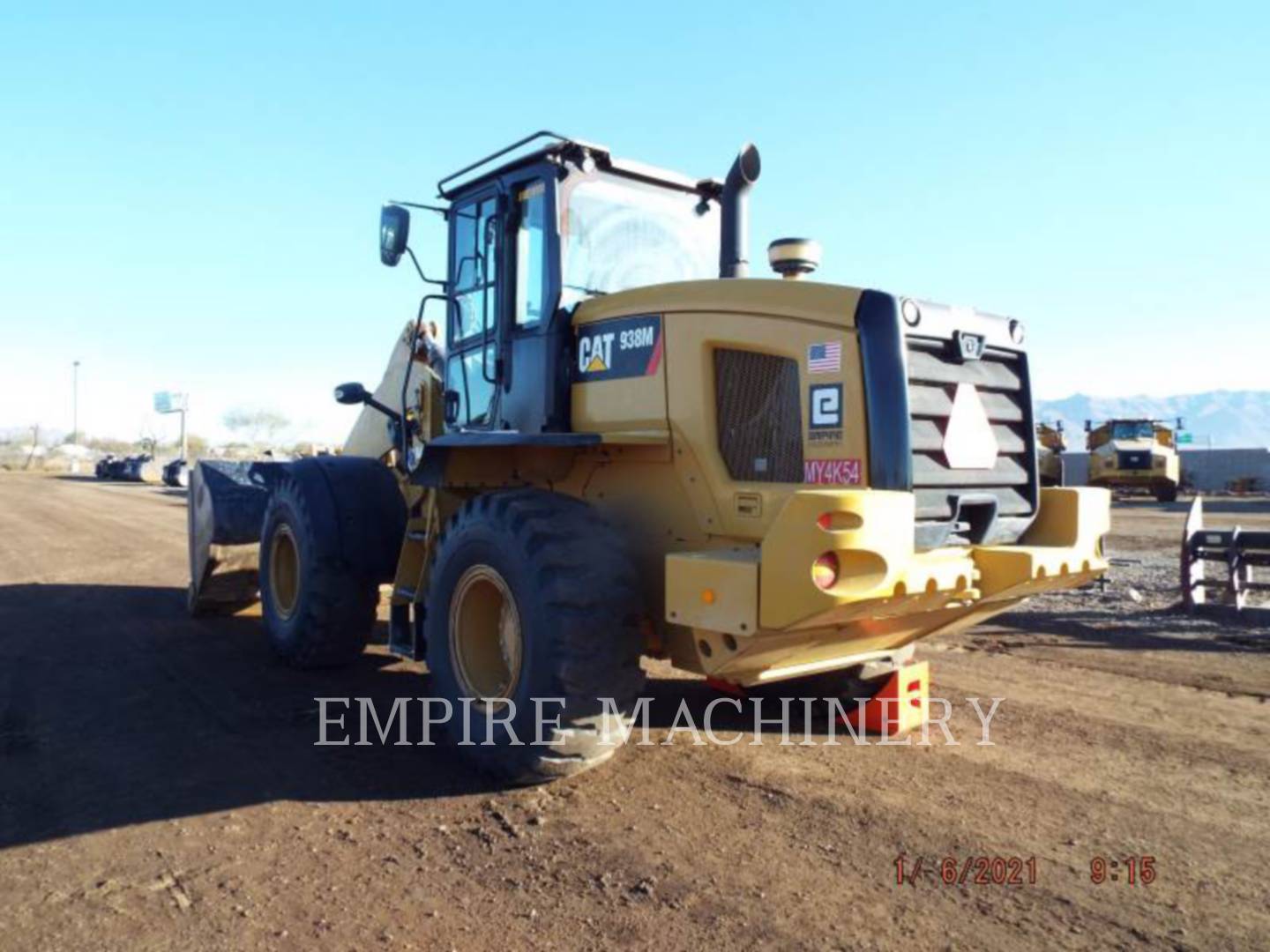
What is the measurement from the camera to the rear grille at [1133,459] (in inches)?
1208

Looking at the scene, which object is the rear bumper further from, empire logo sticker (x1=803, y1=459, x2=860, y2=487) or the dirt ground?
the dirt ground

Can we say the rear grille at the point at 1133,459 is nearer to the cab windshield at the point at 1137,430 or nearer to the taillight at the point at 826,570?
the cab windshield at the point at 1137,430

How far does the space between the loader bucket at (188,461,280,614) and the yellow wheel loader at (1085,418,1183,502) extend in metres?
27.9

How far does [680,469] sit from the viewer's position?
192 inches

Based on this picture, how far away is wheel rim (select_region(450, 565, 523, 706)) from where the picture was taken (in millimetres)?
5125

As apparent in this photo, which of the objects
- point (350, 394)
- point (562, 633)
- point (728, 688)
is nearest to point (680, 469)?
point (562, 633)

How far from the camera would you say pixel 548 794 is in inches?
185

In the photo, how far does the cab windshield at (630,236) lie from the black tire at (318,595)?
2494 millimetres

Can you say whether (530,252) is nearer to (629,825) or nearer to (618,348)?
(618,348)

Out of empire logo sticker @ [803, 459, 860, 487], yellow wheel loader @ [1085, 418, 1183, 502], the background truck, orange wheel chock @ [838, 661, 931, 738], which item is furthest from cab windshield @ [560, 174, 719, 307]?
yellow wheel loader @ [1085, 418, 1183, 502]

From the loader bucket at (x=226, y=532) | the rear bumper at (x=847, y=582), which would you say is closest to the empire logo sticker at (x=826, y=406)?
the rear bumper at (x=847, y=582)

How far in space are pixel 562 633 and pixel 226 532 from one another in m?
5.11

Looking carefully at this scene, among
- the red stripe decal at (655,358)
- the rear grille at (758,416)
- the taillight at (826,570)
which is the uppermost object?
the red stripe decal at (655,358)

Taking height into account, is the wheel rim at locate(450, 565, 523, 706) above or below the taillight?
below
